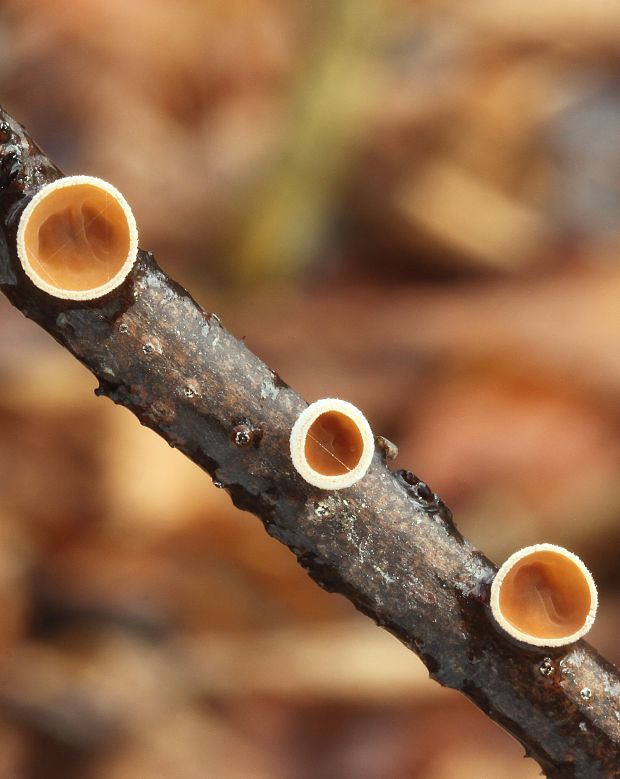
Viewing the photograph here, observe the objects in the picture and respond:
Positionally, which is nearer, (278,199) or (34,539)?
(34,539)

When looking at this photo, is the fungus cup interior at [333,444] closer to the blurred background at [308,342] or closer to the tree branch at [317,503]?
the tree branch at [317,503]

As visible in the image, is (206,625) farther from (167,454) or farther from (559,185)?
(559,185)

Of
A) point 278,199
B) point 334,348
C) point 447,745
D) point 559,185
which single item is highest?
point 559,185

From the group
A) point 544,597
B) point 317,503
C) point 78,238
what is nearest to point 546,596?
point 544,597

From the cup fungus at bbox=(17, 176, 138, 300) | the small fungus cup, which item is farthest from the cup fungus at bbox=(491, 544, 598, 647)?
the cup fungus at bbox=(17, 176, 138, 300)

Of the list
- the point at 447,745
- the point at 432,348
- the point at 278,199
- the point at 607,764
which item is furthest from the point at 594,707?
the point at 278,199

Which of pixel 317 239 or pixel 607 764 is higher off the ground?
pixel 317 239

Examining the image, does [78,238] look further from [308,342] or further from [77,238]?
[308,342]

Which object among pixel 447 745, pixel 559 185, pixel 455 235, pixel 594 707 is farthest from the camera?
pixel 559 185
